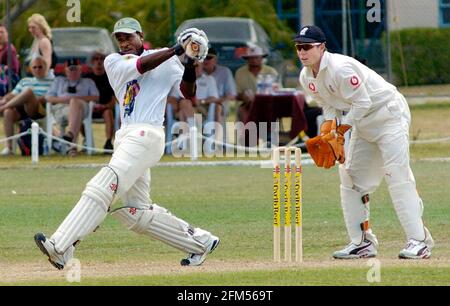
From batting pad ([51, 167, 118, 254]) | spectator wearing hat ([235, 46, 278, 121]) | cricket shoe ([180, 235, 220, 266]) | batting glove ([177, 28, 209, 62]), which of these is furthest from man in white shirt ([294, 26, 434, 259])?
spectator wearing hat ([235, 46, 278, 121])

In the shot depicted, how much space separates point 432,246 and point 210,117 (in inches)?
488

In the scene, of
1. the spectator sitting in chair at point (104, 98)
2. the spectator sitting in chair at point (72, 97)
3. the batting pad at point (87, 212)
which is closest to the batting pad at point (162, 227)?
the batting pad at point (87, 212)

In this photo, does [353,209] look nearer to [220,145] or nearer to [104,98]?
[220,145]

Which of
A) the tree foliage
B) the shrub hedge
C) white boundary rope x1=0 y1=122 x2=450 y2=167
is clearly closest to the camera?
white boundary rope x1=0 y1=122 x2=450 y2=167

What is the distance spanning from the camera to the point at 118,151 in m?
11.4

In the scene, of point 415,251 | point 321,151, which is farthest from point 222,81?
point 415,251

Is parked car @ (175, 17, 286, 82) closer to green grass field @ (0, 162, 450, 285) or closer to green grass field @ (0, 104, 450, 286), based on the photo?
green grass field @ (0, 104, 450, 286)

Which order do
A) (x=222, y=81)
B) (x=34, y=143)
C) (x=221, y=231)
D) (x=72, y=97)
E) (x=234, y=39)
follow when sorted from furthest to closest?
(x=234, y=39), (x=222, y=81), (x=72, y=97), (x=34, y=143), (x=221, y=231)

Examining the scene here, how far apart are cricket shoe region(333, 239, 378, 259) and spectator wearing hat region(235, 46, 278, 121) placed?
12.4 metres

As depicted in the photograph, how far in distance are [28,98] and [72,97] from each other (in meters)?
0.76

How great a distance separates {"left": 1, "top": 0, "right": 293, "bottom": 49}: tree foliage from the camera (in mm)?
35406

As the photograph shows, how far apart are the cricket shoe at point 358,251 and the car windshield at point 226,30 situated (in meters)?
19.1

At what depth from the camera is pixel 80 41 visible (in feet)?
105
